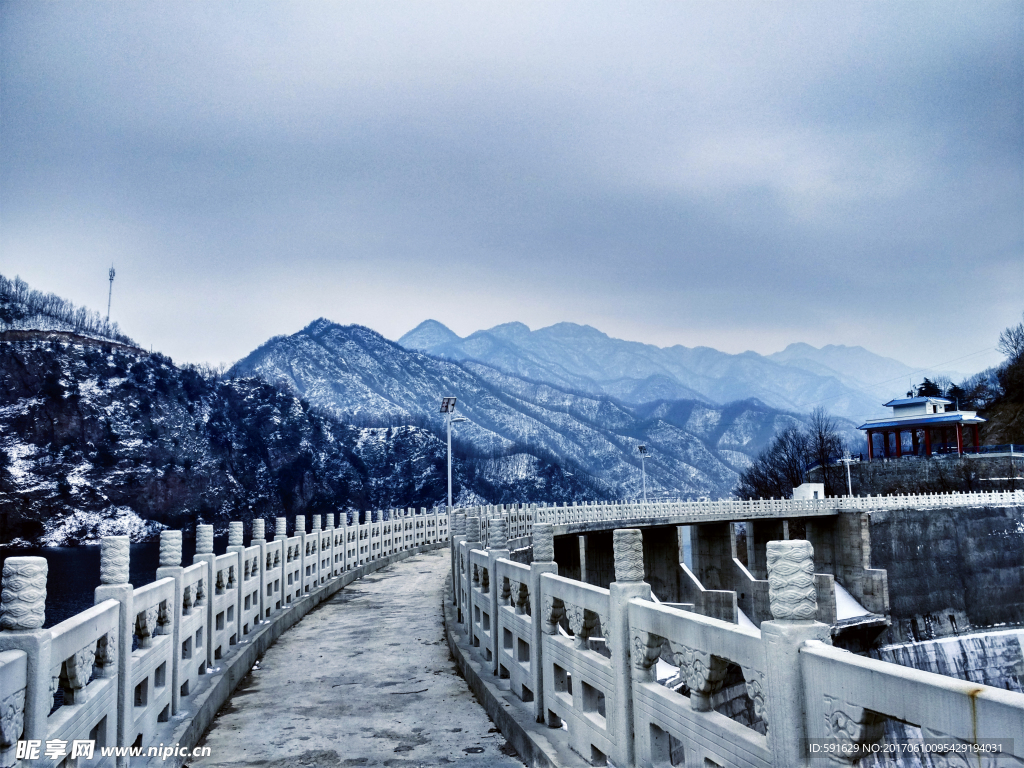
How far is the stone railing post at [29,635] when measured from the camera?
429 cm

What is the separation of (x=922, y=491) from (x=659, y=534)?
94.1 ft

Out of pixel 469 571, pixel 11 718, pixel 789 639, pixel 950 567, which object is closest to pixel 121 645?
pixel 11 718

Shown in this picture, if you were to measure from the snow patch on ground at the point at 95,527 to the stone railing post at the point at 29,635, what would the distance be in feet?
314

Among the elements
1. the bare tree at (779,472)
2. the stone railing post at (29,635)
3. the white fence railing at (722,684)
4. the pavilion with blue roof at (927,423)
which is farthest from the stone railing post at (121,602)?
the bare tree at (779,472)

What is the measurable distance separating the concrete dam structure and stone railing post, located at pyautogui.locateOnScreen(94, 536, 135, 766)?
0.02 metres

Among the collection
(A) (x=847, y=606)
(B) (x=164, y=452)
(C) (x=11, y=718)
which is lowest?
(A) (x=847, y=606)

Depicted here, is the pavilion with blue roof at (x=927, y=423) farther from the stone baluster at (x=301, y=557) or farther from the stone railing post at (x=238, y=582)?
the stone railing post at (x=238, y=582)

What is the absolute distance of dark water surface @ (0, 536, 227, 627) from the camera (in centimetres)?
4201

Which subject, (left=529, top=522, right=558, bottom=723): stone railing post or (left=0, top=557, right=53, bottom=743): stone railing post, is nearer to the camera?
(left=0, top=557, right=53, bottom=743): stone railing post

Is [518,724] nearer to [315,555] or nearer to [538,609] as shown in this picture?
[538,609]

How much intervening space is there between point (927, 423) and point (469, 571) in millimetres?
62475

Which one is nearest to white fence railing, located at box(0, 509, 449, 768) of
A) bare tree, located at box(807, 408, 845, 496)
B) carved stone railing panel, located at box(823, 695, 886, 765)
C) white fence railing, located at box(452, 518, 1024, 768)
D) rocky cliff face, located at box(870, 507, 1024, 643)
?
white fence railing, located at box(452, 518, 1024, 768)

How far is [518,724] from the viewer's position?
25.1ft

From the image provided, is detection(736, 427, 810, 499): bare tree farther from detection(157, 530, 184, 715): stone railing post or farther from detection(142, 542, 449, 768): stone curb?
detection(157, 530, 184, 715): stone railing post
